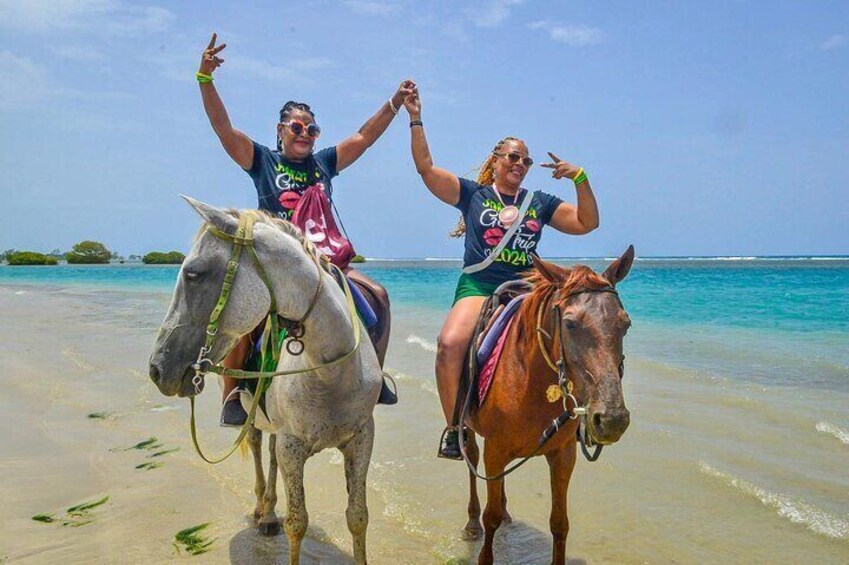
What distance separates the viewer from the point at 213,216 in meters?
2.61

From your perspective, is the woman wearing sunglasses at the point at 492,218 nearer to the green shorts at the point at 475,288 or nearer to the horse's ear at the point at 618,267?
the green shorts at the point at 475,288

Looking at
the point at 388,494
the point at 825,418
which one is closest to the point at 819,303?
the point at 825,418

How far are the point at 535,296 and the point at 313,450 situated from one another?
4.88ft

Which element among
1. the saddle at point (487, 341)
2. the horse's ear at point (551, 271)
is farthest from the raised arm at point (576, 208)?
the horse's ear at point (551, 271)

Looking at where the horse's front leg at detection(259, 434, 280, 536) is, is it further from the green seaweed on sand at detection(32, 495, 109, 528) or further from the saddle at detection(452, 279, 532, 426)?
the saddle at detection(452, 279, 532, 426)

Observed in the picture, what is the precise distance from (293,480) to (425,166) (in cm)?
240

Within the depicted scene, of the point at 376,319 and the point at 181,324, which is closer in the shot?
the point at 181,324

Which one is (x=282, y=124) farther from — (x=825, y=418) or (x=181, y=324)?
(x=825, y=418)

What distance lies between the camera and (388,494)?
5469 millimetres

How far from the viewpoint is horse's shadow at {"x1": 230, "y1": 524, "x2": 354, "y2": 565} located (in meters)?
4.16

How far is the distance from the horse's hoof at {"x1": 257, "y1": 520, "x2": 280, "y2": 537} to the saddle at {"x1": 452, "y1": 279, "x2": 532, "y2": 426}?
153cm

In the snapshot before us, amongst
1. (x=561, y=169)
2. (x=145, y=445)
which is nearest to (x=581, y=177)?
(x=561, y=169)

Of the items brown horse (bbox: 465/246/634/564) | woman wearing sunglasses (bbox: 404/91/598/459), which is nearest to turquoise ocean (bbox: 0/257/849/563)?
brown horse (bbox: 465/246/634/564)

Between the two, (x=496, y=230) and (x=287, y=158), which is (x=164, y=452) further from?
(x=496, y=230)
